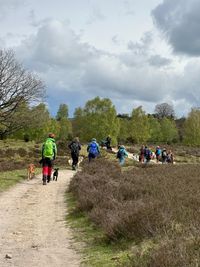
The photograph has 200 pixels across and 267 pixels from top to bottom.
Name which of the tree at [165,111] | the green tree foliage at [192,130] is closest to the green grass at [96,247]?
the green tree foliage at [192,130]

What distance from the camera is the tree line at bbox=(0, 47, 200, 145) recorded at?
50500 millimetres

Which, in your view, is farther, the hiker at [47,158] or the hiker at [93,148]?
the hiker at [93,148]

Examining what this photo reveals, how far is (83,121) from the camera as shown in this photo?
320 feet

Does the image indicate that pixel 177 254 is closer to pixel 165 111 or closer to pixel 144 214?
pixel 144 214

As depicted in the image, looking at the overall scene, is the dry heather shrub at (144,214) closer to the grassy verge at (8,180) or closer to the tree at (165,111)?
the grassy verge at (8,180)

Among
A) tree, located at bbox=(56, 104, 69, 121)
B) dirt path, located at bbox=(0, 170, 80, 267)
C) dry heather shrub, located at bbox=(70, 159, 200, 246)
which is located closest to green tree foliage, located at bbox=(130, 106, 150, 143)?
tree, located at bbox=(56, 104, 69, 121)

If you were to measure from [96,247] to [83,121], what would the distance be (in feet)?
293

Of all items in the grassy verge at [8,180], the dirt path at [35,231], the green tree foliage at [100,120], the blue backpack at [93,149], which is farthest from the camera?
the green tree foliage at [100,120]

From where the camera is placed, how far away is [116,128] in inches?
3455

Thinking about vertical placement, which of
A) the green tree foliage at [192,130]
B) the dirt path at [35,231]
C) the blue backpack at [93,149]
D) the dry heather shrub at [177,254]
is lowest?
the dirt path at [35,231]

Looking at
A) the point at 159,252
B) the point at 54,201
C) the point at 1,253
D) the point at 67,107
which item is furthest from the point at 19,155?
the point at 67,107

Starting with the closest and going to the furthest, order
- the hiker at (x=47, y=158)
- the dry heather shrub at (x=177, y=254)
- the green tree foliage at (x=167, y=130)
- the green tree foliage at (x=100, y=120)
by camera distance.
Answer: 1. the dry heather shrub at (x=177, y=254)
2. the hiker at (x=47, y=158)
3. the green tree foliage at (x=100, y=120)
4. the green tree foliage at (x=167, y=130)

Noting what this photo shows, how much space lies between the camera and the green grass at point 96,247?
709cm

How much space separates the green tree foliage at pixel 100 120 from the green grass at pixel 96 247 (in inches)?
2918
